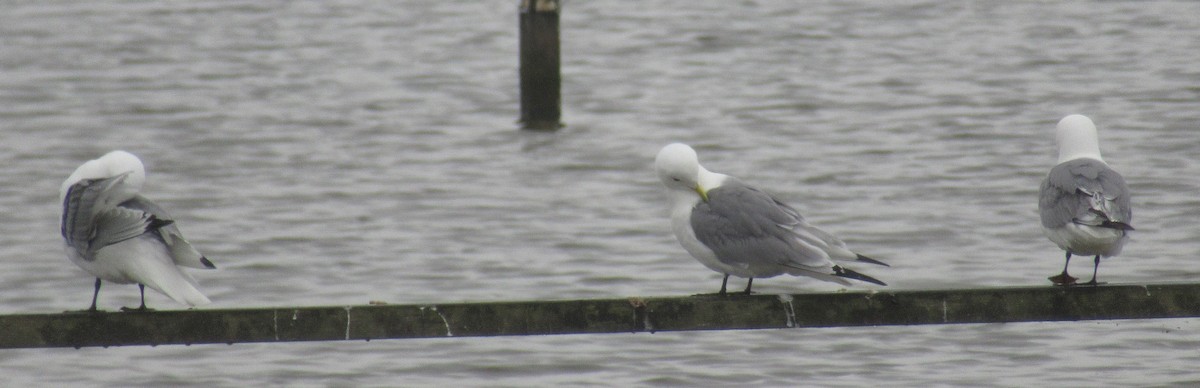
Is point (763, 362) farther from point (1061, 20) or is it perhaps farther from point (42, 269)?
point (1061, 20)

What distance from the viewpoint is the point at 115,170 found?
513 cm

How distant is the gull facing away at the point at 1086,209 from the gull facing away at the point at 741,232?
62 centimetres

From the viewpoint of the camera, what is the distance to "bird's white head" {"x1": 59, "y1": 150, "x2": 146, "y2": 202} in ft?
16.6

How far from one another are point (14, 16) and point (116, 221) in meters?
14.7

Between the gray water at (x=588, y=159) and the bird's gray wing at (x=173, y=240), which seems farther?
the gray water at (x=588, y=159)

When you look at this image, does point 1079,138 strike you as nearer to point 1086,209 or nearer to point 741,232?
point 1086,209

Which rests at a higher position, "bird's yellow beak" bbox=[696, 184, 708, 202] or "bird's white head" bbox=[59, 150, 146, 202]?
"bird's white head" bbox=[59, 150, 146, 202]

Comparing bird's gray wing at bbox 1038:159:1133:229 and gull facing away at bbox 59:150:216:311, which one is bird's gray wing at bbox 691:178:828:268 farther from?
gull facing away at bbox 59:150:216:311

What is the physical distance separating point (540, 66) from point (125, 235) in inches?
282

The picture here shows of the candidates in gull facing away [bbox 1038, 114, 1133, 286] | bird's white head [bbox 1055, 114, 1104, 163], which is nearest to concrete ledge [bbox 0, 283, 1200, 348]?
gull facing away [bbox 1038, 114, 1133, 286]

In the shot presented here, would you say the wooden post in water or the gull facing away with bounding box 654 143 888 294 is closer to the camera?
the gull facing away with bounding box 654 143 888 294

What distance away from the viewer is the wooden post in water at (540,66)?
38.4 ft

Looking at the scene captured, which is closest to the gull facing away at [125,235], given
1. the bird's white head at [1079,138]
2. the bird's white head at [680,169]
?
the bird's white head at [680,169]

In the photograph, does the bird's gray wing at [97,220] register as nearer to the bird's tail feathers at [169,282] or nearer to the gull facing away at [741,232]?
the bird's tail feathers at [169,282]
